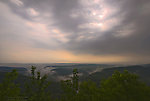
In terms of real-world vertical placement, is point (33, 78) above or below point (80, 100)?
above

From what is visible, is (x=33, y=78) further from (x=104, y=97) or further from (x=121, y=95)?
(x=121, y=95)

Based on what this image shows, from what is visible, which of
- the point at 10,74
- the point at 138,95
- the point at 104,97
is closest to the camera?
the point at 138,95

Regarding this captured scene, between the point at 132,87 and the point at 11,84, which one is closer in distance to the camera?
the point at 132,87

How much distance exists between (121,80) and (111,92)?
1.93m

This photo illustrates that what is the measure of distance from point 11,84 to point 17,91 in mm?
1372

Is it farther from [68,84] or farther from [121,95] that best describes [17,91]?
[121,95]

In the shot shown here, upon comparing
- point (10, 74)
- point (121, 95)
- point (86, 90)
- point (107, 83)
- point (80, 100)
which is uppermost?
point (10, 74)

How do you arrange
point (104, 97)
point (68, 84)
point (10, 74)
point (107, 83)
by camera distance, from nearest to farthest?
1. point (104, 97)
2. point (107, 83)
3. point (10, 74)
4. point (68, 84)

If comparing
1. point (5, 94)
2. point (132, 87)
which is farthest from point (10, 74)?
point (132, 87)

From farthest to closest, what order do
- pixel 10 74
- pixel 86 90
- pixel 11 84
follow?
pixel 86 90
pixel 10 74
pixel 11 84

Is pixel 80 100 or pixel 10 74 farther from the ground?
pixel 10 74

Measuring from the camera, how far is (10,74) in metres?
11.4

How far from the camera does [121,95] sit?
27.4 feet

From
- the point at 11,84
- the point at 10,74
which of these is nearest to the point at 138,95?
the point at 11,84
